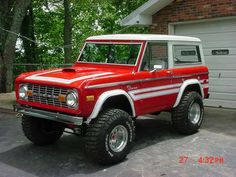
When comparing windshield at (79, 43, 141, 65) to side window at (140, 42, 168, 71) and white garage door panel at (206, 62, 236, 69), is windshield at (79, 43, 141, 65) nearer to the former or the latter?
side window at (140, 42, 168, 71)

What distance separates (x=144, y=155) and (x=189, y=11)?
5.86 meters

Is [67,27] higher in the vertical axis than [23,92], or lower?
higher

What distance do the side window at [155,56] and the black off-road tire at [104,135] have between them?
117 cm

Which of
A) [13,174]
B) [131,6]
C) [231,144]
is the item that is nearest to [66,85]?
[13,174]

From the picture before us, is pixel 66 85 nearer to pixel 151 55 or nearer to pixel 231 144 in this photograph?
pixel 151 55

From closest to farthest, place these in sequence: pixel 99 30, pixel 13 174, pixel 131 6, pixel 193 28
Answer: pixel 13 174 → pixel 193 28 → pixel 131 6 → pixel 99 30

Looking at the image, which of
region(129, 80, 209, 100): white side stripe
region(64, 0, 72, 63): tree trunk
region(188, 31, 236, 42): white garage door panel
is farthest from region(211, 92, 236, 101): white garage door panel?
region(64, 0, 72, 63): tree trunk

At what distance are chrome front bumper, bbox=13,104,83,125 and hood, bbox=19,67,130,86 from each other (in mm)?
461

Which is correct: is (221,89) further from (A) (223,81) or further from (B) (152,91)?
(B) (152,91)

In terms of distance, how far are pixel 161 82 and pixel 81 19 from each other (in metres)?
21.8

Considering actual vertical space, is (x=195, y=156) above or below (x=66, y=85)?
below

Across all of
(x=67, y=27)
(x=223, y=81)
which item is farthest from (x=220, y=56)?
(x=67, y=27)

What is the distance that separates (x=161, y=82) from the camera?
6.94 meters

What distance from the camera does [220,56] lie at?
10570 millimetres
